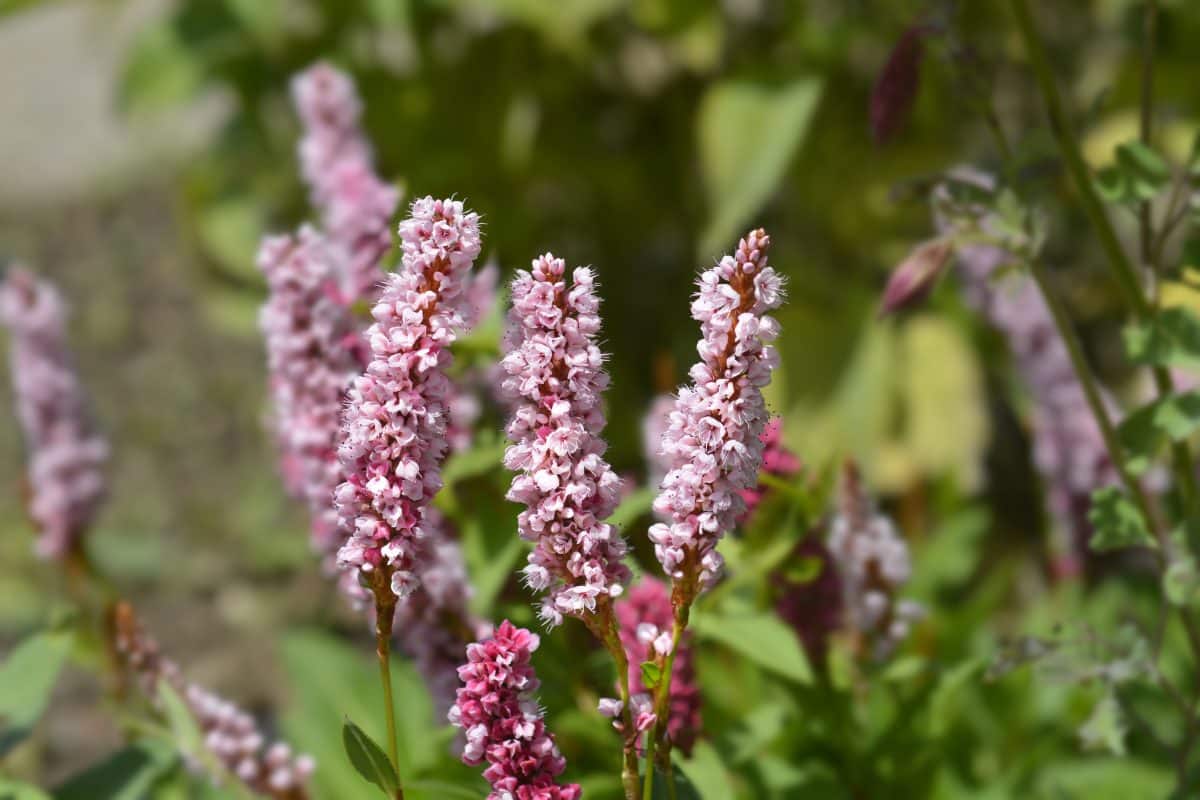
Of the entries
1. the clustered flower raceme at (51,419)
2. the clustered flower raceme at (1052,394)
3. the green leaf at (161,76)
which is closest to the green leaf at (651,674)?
the clustered flower raceme at (1052,394)

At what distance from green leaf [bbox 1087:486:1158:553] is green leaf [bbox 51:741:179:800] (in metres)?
0.87

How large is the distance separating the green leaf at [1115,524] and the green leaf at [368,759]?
2.27ft

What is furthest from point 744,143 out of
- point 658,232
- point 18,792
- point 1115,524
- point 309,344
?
point 18,792

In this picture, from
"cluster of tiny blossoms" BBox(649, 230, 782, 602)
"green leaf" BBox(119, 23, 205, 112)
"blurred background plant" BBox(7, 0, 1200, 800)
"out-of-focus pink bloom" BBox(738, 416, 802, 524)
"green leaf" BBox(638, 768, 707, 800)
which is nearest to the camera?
"cluster of tiny blossoms" BBox(649, 230, 782, 602)

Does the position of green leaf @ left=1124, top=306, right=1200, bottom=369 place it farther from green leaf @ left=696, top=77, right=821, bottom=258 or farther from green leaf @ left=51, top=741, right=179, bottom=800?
green leaf @ left=696, top=77, right=821, bottom=258

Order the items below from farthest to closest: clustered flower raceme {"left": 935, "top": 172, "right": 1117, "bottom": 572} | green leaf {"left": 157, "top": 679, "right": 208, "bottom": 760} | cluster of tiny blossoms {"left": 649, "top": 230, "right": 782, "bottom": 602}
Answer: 1. clustered flower raceme {"left": 935, "top": 172, "right": 1117, "bottom": 572}
2. green leaf {"left": 157, "top": 679, "right": 208, "bottom": 760}
3. cluster of tiny blossoms {"left": 649, "top": 230, "right": 782, "bottom": 602}

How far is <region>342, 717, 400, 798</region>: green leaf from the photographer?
3.13 feet

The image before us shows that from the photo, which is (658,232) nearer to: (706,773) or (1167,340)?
(1167,340)

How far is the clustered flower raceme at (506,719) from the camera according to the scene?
908 millimetres

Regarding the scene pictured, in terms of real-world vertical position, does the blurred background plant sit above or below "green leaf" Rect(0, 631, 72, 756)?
above

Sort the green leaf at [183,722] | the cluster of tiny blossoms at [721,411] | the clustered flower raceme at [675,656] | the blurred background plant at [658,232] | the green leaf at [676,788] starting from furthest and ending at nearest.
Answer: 1. the blurred background plant at [658,232]
2. the green leaf at [183,722]
3. the clustered flower raceme at [675,656]
4. the green leaf at [676,788]
5. the cluster of tiny blossoms at [721,411]

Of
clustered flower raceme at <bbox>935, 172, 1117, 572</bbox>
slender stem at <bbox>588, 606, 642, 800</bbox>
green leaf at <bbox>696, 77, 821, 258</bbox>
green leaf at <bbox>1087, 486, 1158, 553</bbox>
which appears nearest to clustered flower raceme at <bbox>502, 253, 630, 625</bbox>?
slender stem at <bbox>588, 606, 642, 800</bbox>

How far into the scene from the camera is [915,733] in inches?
62.2

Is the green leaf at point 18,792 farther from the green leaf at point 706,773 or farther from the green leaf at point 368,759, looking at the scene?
the green leaf at point 706,773
